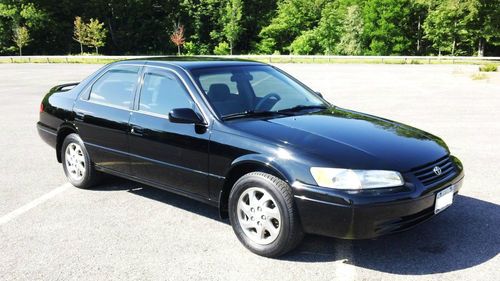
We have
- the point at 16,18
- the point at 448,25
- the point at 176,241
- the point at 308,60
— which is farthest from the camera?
the point at 16,18

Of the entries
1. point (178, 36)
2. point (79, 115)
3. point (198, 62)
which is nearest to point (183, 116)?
point (198, 62)

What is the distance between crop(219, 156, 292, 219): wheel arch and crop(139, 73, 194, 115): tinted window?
771 mm

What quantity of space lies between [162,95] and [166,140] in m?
0.49

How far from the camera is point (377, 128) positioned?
4.32m

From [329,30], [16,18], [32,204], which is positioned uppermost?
[16,18]

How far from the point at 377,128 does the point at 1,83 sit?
19.2m

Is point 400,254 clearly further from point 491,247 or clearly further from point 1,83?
point 1,83

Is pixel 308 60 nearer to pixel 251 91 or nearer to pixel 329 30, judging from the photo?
pixel 329 30

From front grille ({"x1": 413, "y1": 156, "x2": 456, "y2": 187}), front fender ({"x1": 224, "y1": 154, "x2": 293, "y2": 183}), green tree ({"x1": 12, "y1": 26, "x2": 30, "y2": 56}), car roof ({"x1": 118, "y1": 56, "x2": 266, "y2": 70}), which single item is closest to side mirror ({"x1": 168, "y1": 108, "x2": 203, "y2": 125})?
front fender ({"x1": 224, "y1": 154, "x2": 293, "y2": 183})

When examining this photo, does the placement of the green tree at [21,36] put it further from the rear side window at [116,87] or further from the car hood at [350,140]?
the car hood at [350,140]

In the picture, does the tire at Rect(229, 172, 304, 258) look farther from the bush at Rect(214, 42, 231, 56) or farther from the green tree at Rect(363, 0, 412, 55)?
the bush at Rect(214, 42, 231, 56)

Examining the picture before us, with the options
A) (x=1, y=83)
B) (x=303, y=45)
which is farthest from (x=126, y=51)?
(x=1, y=83)

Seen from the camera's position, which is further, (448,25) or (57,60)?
(448,25)

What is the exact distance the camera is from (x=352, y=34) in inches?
2180
